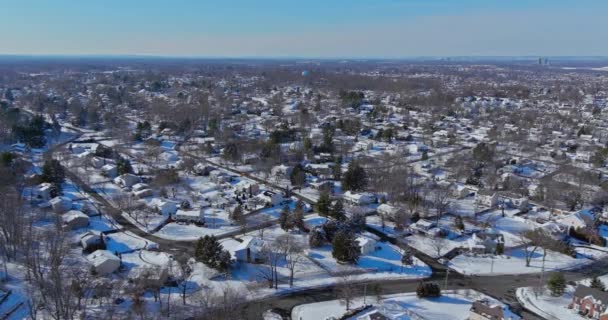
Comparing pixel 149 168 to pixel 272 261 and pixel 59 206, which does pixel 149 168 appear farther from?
pixel 272 261

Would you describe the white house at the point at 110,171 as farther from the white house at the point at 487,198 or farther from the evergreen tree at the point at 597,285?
the evergreen tree at the point at 597,285

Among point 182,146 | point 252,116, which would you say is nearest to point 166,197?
point 182,146

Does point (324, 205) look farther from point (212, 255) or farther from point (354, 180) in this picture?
point (212, 255)

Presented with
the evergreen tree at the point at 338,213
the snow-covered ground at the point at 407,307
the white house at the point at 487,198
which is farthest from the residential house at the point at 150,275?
the white house at the point at 487,198

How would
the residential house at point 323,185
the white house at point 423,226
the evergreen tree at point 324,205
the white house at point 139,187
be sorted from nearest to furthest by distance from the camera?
1. the white house at point 423,226
2. the evergreen tree at point 324,205
3. the white house at point 139,187
4. the residential house at point 323,185

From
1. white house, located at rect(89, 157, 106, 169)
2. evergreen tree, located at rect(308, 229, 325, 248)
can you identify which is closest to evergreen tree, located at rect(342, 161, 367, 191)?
evergreen tree, located at rect(308, 229, 325, 248)

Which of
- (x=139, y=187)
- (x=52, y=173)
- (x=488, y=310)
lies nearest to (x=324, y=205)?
(x=488, y=310)
